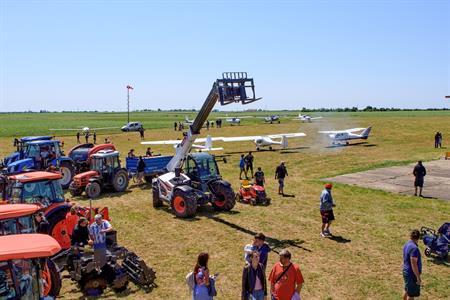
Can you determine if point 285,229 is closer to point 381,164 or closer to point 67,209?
point 67,209

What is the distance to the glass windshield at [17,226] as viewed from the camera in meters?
7.29

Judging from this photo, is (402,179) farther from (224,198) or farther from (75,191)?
(75,191)

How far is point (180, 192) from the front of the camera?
1395 cm

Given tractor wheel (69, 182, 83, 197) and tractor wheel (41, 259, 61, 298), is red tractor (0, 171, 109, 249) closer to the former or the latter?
tractor wheel (41, 259, 61, 298)

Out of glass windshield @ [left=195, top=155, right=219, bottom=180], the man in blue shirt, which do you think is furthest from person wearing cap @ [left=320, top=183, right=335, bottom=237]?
the man in blue shirt

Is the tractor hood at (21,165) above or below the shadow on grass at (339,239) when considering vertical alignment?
above

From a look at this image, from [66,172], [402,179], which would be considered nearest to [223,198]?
[66,172]

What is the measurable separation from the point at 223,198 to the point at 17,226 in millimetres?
8137

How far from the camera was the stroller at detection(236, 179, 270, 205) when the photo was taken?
1600cm

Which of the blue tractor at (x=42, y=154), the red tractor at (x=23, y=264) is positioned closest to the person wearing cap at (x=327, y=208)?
the red tractor at (x=23, y=264)

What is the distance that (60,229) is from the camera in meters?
9.88

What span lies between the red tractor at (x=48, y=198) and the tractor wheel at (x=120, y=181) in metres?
7.67

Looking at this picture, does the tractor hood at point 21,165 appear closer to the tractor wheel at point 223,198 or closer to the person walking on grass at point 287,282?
the tractor wheel at point 223,198

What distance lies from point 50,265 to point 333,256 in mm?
6638
